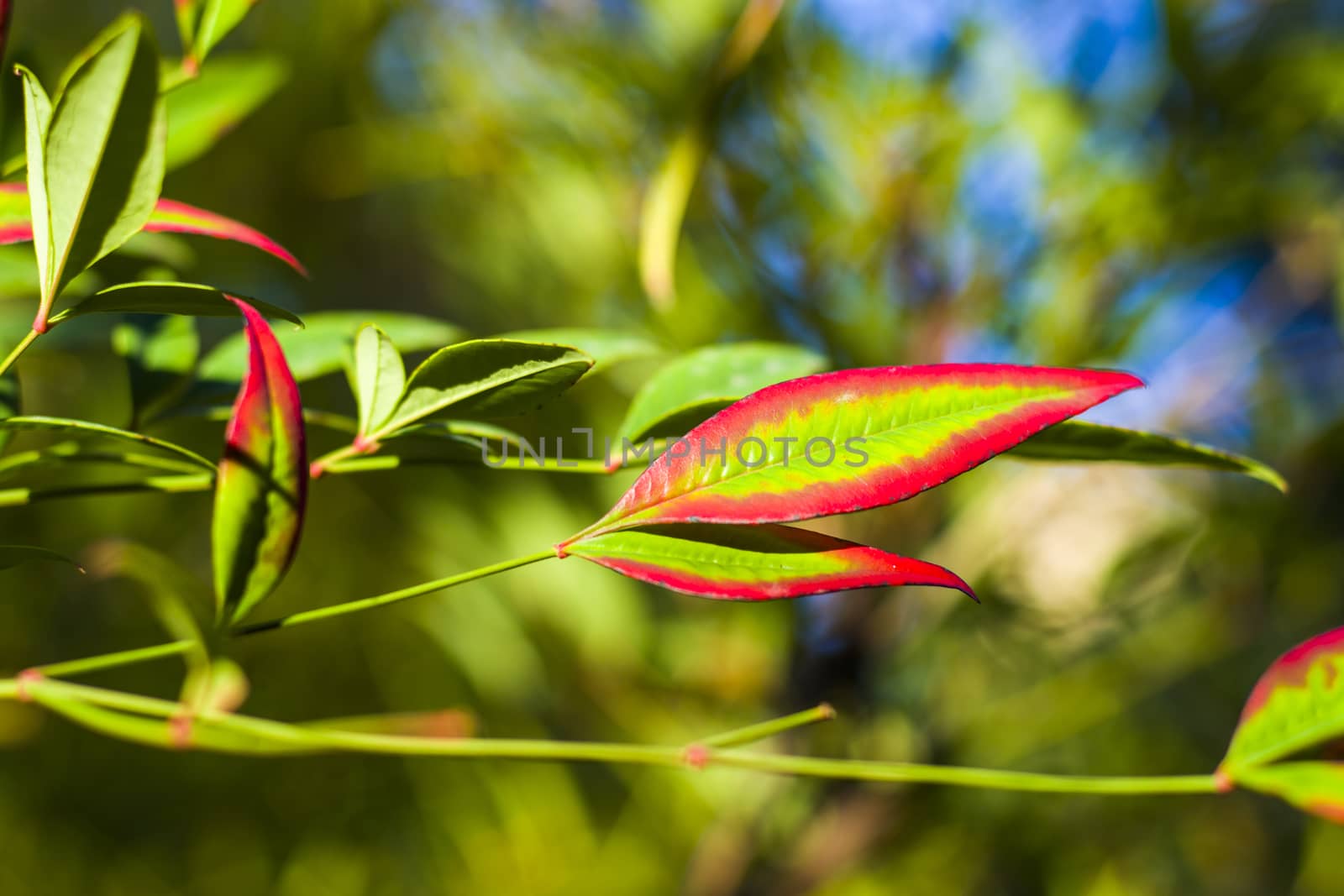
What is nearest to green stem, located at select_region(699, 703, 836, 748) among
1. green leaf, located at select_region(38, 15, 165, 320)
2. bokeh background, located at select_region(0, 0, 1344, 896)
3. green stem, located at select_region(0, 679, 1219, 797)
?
green stem, located at select_region(0, 679, 1219, 797)

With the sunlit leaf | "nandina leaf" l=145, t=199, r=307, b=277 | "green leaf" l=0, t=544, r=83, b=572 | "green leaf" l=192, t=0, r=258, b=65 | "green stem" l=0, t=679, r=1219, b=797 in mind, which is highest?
"green leaf" l=192, t=0, r=258, b=65

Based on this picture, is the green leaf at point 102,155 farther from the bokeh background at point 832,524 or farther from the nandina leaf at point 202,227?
the bokeh background at point 832,524

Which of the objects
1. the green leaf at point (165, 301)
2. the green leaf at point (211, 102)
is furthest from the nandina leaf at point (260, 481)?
the green leaf at point (211, 102)

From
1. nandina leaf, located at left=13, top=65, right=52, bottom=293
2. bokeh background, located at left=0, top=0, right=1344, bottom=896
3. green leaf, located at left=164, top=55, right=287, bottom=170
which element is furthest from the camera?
Result: bokeh background, located at left=0, top=0, right=1344, bottom=896

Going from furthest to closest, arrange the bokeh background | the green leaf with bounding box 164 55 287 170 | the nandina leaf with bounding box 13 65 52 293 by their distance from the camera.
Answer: the bokeh background < the green leaf with bounding box 164 55 287 170 < the nandina leaf with bounding box 13 65 52 293

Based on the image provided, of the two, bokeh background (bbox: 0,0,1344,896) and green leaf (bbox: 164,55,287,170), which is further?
bokeh background (bbox: 0,0,1344,896)

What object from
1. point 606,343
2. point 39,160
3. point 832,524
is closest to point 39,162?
point 39,160

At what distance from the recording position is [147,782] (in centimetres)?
49

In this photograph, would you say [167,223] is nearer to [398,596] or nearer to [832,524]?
[398,596]

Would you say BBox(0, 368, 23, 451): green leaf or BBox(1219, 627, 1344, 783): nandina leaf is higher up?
BBox(0, 368, 23, 451): green leaf

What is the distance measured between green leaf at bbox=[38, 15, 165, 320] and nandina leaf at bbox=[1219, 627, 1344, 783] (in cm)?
18

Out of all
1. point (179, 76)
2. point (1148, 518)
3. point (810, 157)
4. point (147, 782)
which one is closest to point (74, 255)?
point (179, 76)

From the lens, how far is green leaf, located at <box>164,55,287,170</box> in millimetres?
213

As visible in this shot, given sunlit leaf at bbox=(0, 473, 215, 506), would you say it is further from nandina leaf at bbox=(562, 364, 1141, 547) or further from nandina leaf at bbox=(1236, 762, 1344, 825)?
nandina leaf at bbox=(1236, 762, 1344, 825)
